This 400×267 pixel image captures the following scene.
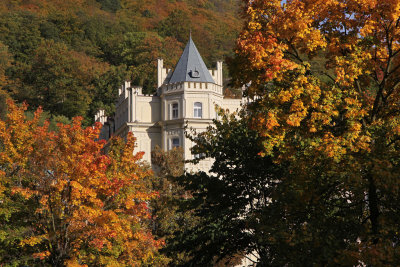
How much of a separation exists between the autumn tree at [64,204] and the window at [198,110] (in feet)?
98.5

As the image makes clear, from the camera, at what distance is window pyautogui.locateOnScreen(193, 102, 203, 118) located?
5581 centimetres

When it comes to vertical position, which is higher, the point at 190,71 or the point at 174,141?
the point at 190,71

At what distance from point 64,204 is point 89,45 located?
84113 millimetres

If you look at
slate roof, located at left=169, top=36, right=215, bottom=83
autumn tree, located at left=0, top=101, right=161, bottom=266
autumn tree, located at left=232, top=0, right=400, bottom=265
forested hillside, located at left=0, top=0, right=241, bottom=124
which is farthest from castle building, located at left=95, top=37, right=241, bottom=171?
autumn tree, located at left=232, top=0, right=400, bottom=265

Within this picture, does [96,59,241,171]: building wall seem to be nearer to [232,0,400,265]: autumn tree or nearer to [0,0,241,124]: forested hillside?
[0,0,241,124]: forested hillside

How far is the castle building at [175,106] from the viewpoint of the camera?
55.7 meters

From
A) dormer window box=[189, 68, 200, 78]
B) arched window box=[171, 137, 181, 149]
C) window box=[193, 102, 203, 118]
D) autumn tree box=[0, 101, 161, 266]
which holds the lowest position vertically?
autumn tree box=[0, 101, 161, 266]

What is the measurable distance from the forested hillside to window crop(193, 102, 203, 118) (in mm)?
16558

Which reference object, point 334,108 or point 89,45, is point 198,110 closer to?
point 334,108

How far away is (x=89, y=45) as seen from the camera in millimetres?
104688

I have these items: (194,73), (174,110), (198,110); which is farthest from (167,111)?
(194,73)

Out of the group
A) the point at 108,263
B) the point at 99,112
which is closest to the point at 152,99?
the point at 99,112

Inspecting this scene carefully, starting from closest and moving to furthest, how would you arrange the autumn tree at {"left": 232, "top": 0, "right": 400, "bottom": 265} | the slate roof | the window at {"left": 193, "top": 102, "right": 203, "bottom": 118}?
1. the autumn tree at {"left": 232, "top": 0, "right": 400, "bottom": 265}
2. the window at {"left": 193, "top": 102, "right": 203, "bottom": 118}
3. the slate roof

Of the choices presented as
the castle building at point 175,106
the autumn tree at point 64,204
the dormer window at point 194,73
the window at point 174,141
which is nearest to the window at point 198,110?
the castle building at point 175,106
